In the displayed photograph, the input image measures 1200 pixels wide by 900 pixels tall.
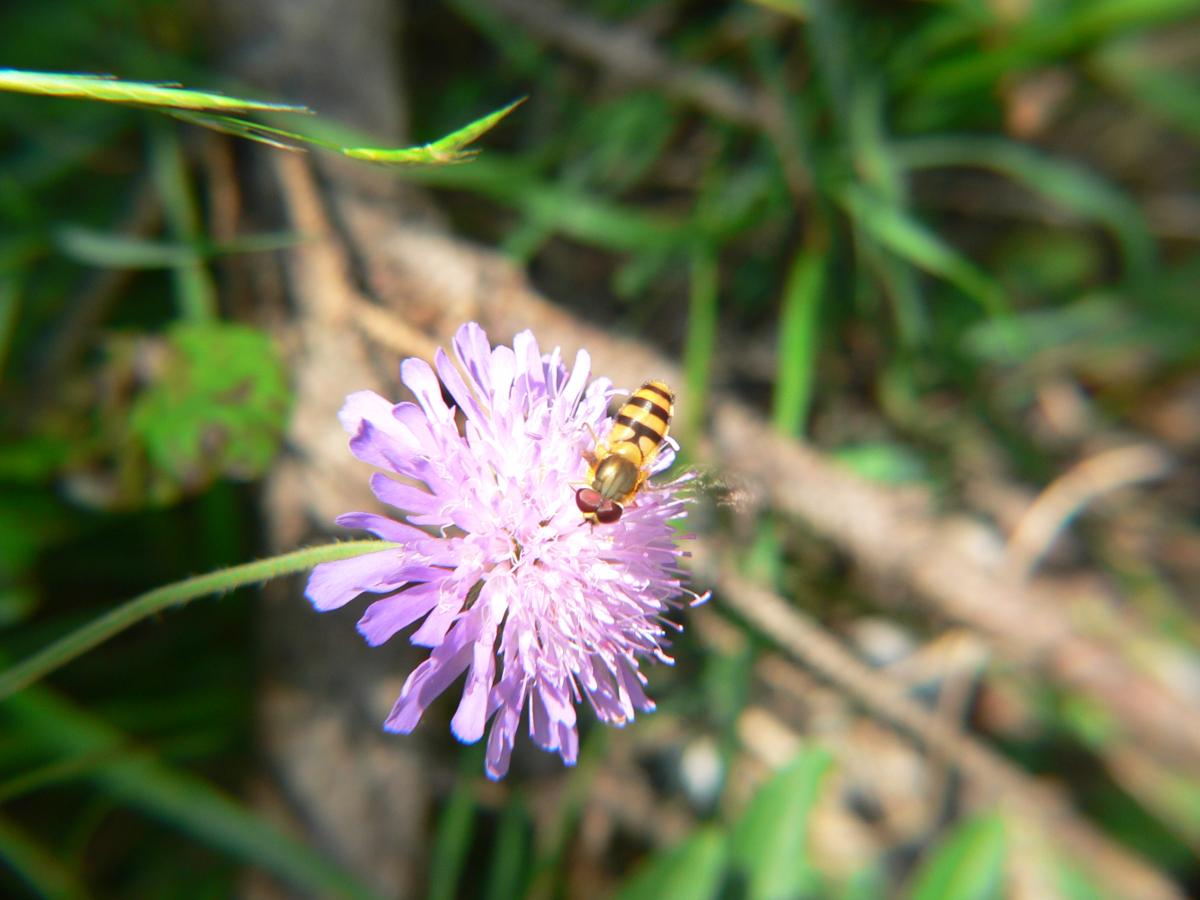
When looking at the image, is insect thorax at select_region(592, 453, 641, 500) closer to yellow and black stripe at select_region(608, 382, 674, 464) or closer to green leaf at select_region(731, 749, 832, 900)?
yellow and black stripe at select_region(608, 382, 674, 464)

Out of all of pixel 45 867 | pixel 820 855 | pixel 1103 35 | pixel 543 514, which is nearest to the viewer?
pixel 543 514

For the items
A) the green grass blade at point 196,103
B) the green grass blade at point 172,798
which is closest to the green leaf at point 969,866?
the green grass blade at point 172,798

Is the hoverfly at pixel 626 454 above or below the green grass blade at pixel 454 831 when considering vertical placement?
above

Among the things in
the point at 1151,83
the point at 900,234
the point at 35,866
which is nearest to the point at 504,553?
the point at 35,866

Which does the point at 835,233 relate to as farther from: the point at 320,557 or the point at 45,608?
the point at 45,608

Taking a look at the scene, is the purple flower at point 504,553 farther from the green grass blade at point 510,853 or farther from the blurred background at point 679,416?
the green grass blade at point 510,853

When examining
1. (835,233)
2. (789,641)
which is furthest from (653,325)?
(789,641)
